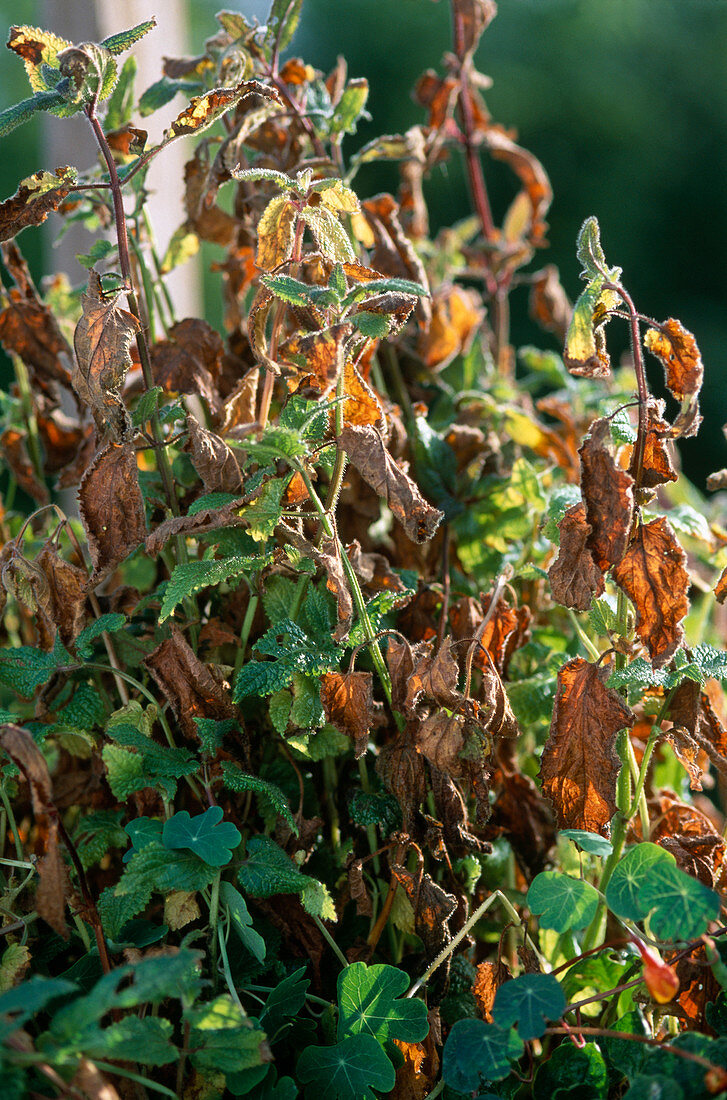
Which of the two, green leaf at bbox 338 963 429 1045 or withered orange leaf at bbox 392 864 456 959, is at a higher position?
withered orange leaf at bbox 392 864 456 959

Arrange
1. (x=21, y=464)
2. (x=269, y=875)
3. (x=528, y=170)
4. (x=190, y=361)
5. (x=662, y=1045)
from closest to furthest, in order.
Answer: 1. (x=662, y=1045)
2. (x=269, y=875)
3. (x=190, y=361)
4. (x=21, y=464)
5. (x=528, y=170)

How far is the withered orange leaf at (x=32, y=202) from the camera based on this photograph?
63cm

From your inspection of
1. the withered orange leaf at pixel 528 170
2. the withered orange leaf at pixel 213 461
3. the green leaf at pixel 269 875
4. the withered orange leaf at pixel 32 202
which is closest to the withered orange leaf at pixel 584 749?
the green leaf at pixel 269 875

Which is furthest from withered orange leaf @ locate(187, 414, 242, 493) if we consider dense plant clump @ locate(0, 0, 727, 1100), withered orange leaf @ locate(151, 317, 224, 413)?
withered orange leaf @ locate(151, 317, 224, 413)

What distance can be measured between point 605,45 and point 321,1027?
742 cm

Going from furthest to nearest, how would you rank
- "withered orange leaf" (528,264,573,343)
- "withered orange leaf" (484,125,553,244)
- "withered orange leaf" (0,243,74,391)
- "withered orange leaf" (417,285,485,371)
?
"withered orange leaf" (528,264,573,343), "withered orange leaf" (484,125,553,244), "withered orange leaf" (417,285,485,371), "withered orange leaf" (0,243,74,391)

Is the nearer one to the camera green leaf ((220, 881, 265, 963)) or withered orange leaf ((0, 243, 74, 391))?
green leaf ((220, 881, 265, 963))

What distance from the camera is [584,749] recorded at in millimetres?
654

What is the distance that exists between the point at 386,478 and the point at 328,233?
20 cm

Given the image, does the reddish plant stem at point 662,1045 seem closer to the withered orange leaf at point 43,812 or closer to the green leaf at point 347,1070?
the green leaf at point 347,1070

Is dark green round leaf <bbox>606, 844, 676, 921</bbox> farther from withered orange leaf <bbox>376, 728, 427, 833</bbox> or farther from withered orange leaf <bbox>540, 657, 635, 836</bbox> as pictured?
withered orange leaf <bbox>376, 728, 427, 833</bbox>

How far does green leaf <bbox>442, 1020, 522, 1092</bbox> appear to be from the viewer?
56 centimetres

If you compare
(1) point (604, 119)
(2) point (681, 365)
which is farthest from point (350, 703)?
(1) point (604, 119)

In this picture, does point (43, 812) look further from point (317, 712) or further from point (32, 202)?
point (32, 202)
